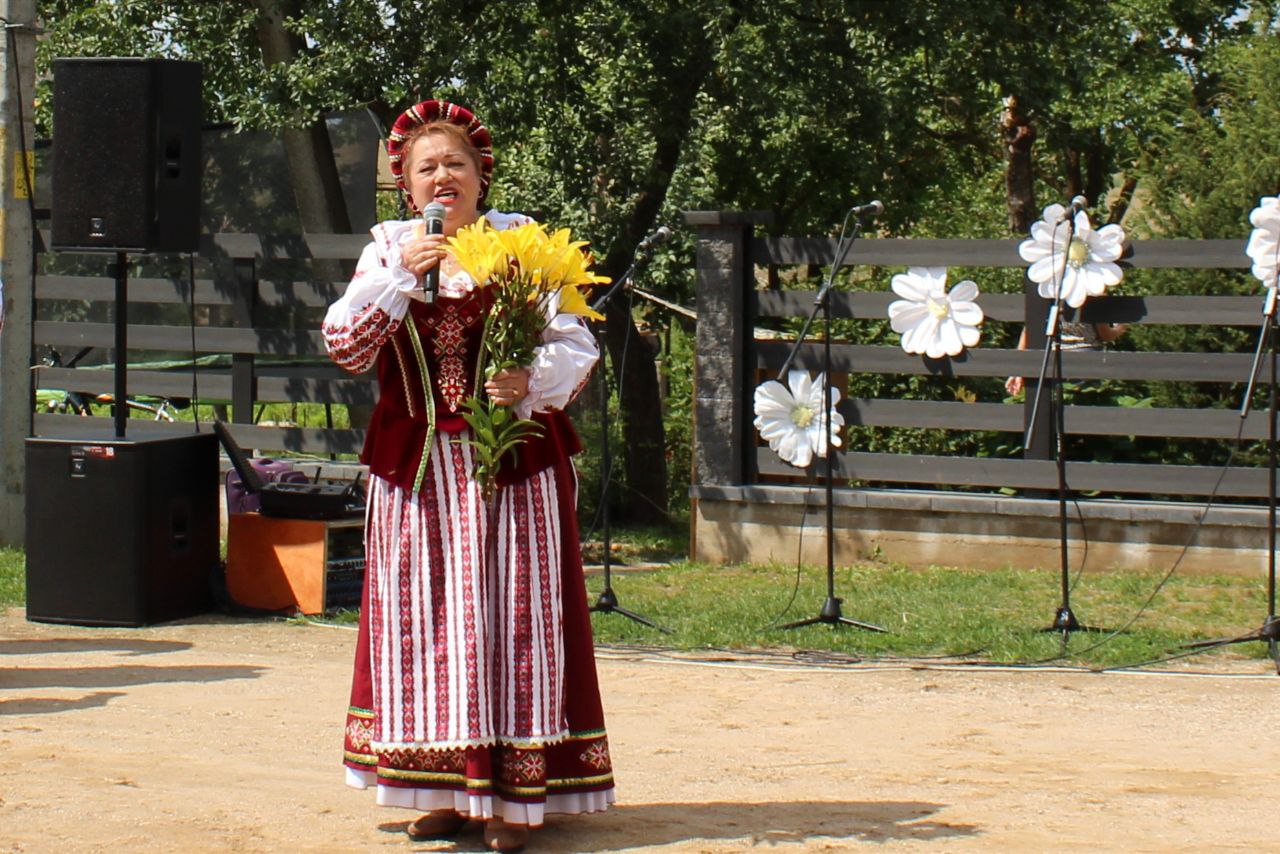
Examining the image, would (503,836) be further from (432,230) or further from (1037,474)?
(1037,474)

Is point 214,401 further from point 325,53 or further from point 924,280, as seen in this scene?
point 924,280

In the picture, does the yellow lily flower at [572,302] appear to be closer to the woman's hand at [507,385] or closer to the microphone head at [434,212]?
the woman's hand at [507,385]

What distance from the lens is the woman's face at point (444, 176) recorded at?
4438mm

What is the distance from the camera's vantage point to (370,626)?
14.7 ft

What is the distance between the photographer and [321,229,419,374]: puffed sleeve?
4320mm

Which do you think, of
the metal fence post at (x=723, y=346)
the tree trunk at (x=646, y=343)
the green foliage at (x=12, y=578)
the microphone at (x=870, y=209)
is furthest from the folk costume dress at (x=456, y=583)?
the tree trunk at (x=646, y=343)

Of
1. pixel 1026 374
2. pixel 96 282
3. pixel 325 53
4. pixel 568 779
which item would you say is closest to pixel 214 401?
pixel 96 282

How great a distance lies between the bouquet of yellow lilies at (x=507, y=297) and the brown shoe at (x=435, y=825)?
0.84 metres

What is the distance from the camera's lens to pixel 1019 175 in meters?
17.5

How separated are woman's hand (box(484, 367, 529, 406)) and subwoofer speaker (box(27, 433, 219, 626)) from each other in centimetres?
425

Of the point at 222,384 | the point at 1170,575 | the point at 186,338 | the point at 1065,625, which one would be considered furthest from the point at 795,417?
the point at 186,338

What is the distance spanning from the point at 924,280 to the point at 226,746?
5010 millimetres

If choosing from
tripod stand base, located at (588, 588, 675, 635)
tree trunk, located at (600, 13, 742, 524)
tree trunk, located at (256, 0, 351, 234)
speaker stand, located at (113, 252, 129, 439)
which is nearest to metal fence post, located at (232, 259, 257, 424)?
tree trunk, located at (256, 0, 351, 234)

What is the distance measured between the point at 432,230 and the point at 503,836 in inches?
58.2
